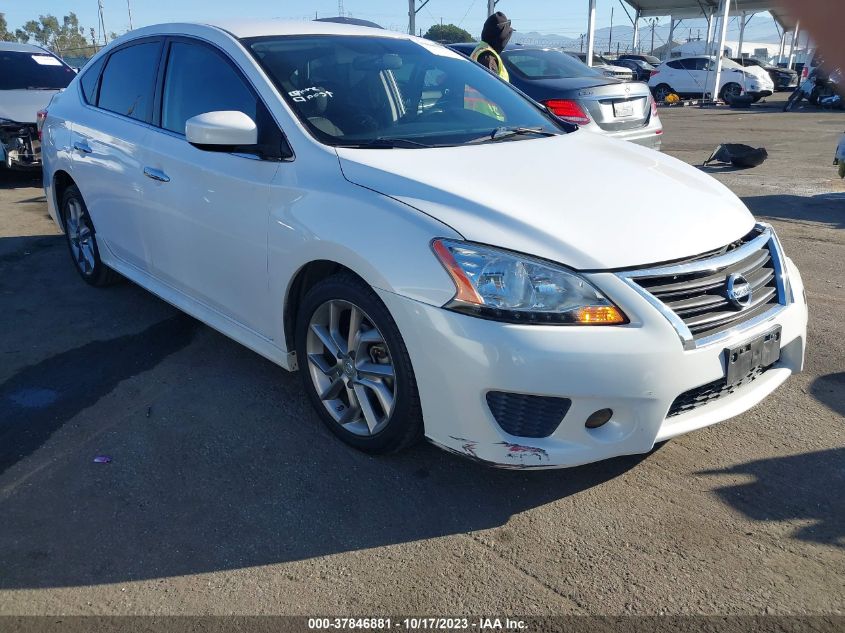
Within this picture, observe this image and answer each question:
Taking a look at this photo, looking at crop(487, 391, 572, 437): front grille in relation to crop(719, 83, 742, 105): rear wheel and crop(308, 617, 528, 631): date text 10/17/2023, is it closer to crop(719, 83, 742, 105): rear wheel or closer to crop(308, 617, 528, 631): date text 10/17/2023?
crop(308, 617, 528, 631): date text 10/17/2023

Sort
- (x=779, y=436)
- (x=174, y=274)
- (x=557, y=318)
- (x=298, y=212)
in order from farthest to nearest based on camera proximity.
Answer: (x=174, y=274)
(x=779, y=436)
(x=298, y=212)
(x=557, y=318)

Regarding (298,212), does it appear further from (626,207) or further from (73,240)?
(73,240)

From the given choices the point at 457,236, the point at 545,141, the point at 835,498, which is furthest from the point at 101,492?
the point at 835,498

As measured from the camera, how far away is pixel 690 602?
2.35 m

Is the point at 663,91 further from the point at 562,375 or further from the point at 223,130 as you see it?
the point at 562,375

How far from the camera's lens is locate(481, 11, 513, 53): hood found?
6844mm

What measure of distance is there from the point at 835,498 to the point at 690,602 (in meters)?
0.89

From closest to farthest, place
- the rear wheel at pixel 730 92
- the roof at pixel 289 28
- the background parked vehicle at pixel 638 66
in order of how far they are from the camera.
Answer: the roof at pixel 289 28 → the rear wheel at pixel 730 92 → the background parked vehicle at pixel 638 66

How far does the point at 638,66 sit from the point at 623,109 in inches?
1250

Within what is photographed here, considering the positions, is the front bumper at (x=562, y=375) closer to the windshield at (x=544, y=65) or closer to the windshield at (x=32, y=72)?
the windshield at (x=544, y=65)

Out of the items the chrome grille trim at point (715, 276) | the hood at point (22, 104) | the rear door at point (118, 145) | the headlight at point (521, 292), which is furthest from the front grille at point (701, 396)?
the hood at point (22, 104)

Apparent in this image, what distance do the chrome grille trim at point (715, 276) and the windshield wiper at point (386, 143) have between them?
3.98 feet

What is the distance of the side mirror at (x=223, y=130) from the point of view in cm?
320

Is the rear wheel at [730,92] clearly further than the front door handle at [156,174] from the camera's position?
Yes
